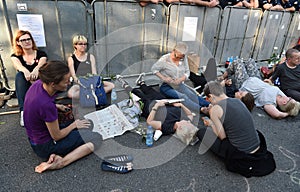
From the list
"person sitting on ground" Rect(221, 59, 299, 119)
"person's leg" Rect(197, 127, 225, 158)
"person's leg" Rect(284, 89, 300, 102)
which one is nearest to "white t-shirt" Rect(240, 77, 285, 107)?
"person sitting on ground" Rect(221, 59, 299, 119)

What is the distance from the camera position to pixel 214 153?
8.54ft

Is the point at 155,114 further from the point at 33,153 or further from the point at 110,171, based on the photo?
the point at 33,153

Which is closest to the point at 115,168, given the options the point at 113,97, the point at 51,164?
the point at 51,164

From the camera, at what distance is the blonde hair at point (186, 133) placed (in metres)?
2.70

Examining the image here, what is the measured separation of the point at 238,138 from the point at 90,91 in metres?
2.39

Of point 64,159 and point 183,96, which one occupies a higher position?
point 183,96

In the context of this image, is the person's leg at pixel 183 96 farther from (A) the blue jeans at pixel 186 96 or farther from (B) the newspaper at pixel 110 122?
(B) the newspaper at pixel 110 122

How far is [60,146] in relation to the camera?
2.25 meters

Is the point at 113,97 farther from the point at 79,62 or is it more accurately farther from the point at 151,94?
the point at 79,62

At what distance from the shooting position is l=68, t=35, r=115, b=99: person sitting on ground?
3498 millimetres

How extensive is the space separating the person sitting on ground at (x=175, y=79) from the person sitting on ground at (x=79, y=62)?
1.17 metres

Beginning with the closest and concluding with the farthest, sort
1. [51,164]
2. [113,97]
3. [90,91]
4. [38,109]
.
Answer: [38,109], [51,164], [90,91], [113,97]

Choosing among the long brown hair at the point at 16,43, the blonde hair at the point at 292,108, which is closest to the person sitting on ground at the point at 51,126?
the long brown hair at the point at 16,43

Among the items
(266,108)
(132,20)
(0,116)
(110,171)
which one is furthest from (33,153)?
(266,108)
